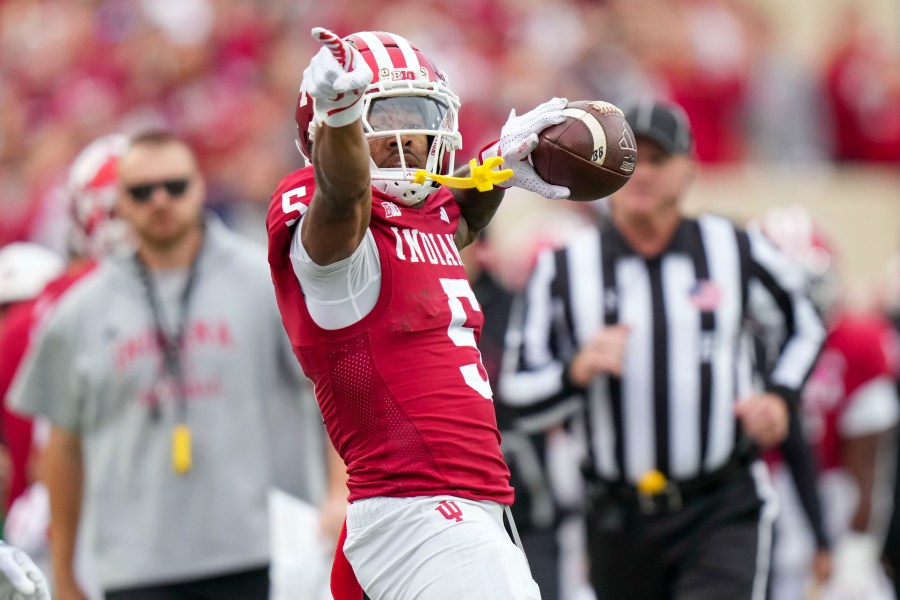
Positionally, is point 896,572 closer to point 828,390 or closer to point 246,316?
point 828,390

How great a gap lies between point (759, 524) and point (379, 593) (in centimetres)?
200

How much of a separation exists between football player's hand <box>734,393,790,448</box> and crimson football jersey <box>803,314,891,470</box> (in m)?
2.00

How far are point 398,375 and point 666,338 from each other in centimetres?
196

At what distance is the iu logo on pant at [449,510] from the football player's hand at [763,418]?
1906 millimetres

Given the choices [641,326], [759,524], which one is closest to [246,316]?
[641,326]

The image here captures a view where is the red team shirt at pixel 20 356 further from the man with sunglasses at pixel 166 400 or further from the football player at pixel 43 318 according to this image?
the man with sunglasses at pixel 166 400

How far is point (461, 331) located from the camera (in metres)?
3.36

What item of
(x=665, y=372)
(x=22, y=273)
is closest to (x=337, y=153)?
(x=665, y=372)

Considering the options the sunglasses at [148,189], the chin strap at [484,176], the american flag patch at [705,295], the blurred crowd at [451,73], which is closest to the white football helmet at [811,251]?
the american flag patch at [705,295]

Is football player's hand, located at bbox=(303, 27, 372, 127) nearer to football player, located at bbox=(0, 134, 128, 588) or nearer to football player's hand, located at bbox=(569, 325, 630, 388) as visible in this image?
football player's hand, located at bbox=(569, 325, 630, 388)

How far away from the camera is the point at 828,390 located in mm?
6957

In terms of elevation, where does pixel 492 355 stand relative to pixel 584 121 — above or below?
below

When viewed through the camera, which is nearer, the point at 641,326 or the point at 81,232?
the point at 641,326

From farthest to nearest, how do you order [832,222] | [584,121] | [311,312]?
[832,222] < [584,121] < [311,312]
